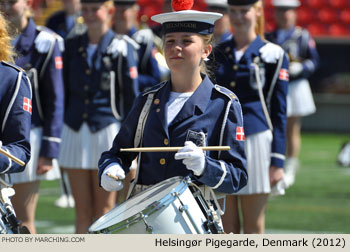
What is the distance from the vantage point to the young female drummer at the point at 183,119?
3.56 m

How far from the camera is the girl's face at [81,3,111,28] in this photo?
6.00m

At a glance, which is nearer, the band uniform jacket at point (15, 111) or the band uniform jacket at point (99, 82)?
the band uniform jacket at point (15, 111)

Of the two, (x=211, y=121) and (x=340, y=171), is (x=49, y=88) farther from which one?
(x=340, y=171)

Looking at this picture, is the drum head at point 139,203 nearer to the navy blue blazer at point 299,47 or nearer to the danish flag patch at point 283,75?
the danish flag patch at point 283,75

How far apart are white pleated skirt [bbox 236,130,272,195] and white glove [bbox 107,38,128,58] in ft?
4.40

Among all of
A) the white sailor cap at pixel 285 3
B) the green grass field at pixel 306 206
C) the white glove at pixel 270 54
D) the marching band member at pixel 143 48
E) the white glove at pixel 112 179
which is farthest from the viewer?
the white sailor cap at pixel 285 3

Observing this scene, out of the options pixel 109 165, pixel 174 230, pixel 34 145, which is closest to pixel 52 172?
pixel 34 145

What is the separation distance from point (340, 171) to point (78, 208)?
20.3ft

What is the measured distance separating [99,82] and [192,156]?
9.39 feet

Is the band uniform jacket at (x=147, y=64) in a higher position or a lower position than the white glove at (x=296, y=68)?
Result: higher

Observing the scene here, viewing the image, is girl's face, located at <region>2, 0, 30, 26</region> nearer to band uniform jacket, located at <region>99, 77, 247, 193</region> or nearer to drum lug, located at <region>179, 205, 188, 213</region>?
band uniform jacket, located at <region>99, 77, 247, 193</region>

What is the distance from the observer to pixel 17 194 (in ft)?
16.5

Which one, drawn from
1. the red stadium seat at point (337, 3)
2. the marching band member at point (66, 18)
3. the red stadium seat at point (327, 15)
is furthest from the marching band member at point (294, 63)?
the red stadium seat at point (337, 3)

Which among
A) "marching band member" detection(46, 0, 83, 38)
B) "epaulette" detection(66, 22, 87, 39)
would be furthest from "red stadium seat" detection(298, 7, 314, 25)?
"epaulette" detection(66, 22, 87, 39)
